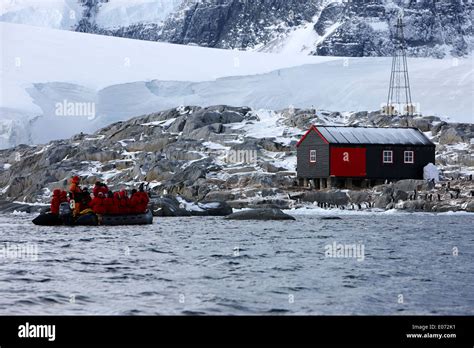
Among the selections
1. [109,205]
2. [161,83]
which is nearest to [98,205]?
[109,205]

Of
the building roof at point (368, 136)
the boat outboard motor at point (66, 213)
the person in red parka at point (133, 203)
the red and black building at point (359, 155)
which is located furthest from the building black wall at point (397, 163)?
the boat outboard motor at point (66, 213)

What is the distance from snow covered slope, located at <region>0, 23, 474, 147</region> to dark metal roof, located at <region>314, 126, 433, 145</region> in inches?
634

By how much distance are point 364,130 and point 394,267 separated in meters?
34.8

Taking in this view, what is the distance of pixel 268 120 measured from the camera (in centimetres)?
6856

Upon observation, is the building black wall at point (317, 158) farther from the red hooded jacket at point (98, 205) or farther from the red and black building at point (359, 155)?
the red hooded jacket at point (98, 205)

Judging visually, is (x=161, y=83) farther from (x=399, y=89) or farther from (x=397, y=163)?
(x=397, y=163)

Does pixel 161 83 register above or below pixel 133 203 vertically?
above

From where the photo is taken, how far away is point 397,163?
2207 inches

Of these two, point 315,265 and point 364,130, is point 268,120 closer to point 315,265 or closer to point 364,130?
point 364,130

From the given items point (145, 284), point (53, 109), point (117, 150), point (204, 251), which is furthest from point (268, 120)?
point (145, 284)

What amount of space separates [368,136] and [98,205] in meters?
23.1

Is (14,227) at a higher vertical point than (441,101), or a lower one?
lower

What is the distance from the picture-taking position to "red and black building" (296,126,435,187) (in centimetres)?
5516

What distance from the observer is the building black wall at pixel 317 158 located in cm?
5520
